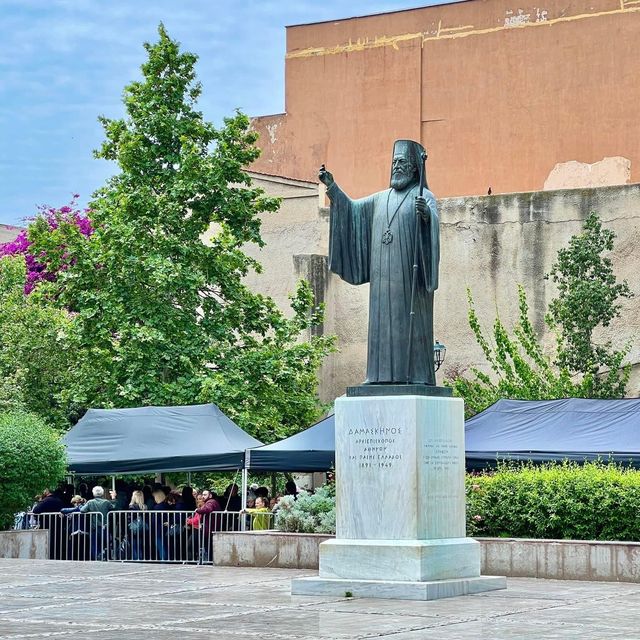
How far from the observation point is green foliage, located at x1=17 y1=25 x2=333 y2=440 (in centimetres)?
2902

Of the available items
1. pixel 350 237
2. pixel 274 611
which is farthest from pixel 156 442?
pixel 274 611

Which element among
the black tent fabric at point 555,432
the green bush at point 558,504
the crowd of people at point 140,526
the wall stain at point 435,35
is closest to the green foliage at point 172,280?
the crowd of people at point 140,526

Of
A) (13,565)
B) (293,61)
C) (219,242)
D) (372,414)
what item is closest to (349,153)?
(293,61)

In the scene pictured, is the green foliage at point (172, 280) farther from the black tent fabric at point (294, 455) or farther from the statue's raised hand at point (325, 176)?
the statue's raised hand at point (325, 176)

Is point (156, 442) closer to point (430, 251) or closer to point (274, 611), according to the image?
point (430, 251)

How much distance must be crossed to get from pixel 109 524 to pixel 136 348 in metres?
7.42

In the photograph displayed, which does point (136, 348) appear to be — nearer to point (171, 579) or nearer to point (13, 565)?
point (13, 565)

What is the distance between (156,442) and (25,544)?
3474 mm

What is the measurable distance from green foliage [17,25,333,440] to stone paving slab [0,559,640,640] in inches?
496

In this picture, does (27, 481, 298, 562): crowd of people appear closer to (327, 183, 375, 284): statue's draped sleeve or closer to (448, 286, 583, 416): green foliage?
(327, 183, 375, 284): statue's draped sleeve

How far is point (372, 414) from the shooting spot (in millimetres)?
13930

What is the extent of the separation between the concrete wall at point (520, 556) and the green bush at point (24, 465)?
404cm

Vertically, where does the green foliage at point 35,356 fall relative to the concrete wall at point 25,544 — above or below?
above

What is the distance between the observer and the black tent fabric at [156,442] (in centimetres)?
2244
